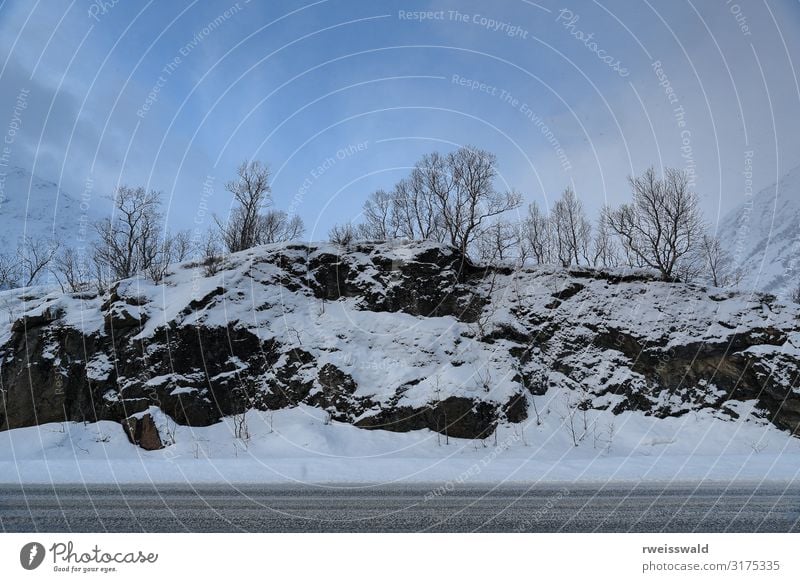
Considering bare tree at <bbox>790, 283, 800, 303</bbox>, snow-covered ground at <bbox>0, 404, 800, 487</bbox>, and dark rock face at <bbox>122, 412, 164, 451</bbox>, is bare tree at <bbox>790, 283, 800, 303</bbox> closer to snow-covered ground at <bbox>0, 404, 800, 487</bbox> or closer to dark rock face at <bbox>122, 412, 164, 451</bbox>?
snow-covered ground at <bbox>0, 404, 800, 487</bbox>

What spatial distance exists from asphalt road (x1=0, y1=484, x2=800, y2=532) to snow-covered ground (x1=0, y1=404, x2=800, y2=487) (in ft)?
4.54

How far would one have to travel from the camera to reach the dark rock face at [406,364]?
16875 mm

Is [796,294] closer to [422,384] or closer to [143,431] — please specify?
[422,384]

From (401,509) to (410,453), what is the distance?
27.0 ft

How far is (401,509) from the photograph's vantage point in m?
6.88

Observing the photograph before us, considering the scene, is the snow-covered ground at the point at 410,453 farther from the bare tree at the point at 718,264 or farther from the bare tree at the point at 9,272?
the bare tree at the point at 9,272

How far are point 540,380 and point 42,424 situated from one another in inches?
769

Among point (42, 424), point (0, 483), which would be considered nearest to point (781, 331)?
point (0, 483)

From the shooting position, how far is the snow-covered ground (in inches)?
416

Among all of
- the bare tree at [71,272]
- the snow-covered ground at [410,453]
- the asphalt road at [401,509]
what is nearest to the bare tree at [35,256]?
the bare tree at [71,272]

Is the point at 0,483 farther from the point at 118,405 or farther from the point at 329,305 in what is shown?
the point at 329,305

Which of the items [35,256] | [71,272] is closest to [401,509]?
[71,272]

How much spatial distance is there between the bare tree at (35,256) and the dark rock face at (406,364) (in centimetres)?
1891

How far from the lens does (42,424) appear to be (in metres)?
16.5
